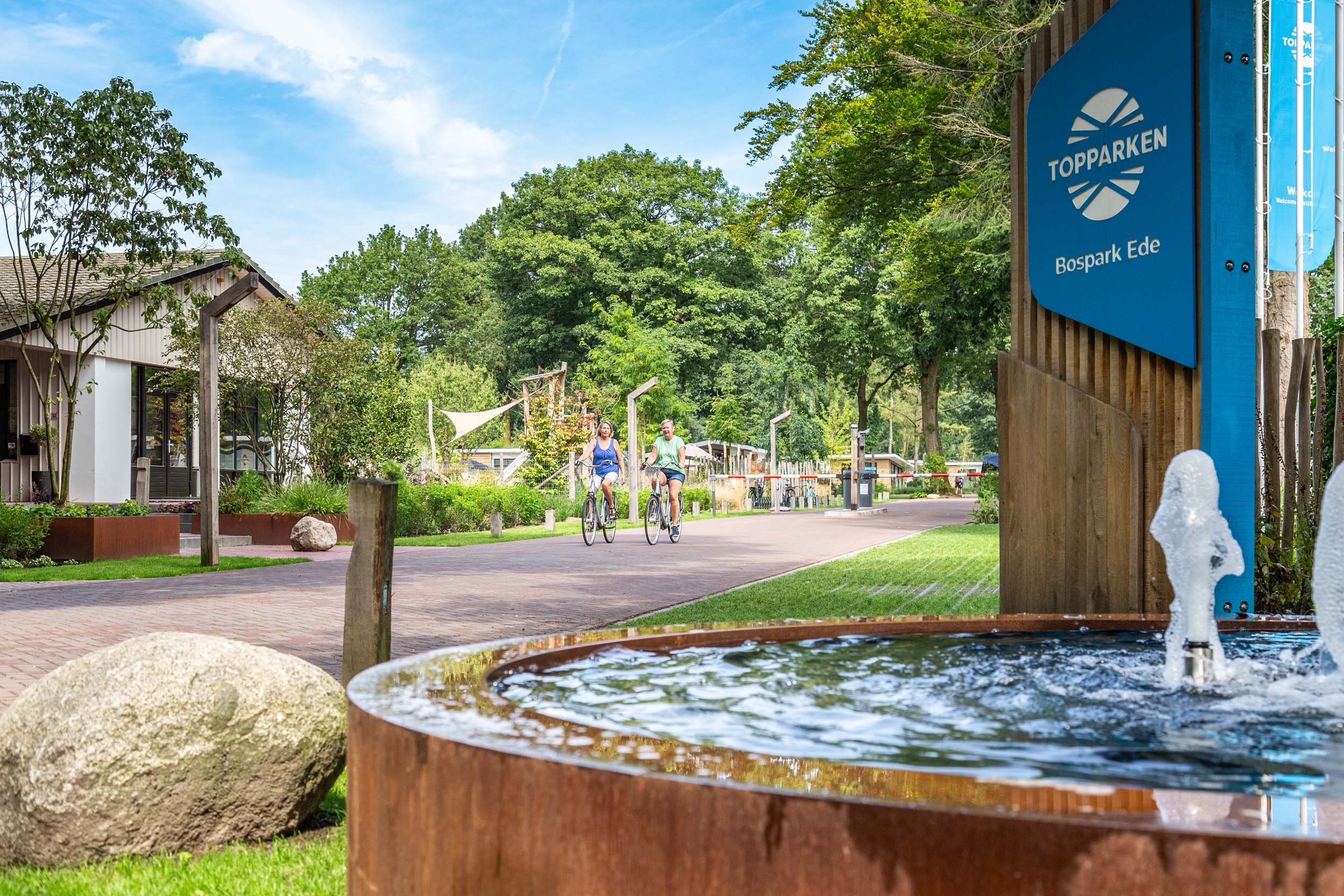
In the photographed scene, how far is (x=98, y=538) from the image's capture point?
1496cm

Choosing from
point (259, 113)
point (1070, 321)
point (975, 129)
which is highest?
point (259, 113)

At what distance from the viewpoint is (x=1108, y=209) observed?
5258 millimetres

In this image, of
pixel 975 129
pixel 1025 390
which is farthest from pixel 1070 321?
pixel 975 129

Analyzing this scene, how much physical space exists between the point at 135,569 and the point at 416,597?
5065 mm

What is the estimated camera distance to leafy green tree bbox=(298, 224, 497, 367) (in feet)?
222

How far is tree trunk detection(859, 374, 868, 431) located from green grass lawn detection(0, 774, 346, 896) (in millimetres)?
50859

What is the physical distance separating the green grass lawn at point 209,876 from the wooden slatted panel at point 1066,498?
3.45 metres

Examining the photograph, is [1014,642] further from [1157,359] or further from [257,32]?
[257,32]

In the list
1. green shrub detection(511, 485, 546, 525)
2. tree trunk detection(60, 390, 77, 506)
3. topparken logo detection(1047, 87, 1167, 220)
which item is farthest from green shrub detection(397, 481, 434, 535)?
topparken logo detection(1047, 87, 1167, 220)

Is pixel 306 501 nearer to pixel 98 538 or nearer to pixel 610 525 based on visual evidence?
pixel 98 538

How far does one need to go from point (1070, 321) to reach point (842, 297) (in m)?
43.9

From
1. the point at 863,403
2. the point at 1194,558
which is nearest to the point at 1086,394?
the point at 1194,558

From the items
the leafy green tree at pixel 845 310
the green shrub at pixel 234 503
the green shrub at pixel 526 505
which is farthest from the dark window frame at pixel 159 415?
the leafy green tree at pixel 845 310

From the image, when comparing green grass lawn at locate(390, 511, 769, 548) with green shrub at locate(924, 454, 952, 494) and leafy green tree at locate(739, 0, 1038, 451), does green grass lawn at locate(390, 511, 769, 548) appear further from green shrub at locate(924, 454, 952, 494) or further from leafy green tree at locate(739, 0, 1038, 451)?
green shrub at locate(924, 454, 952, 494)
